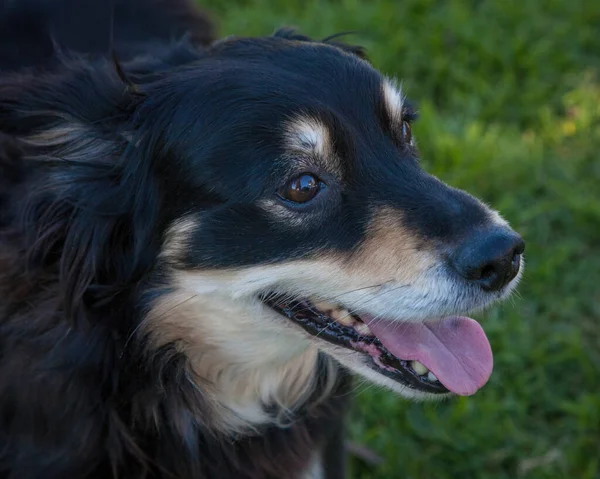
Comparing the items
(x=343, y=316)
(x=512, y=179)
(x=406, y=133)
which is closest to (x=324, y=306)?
(x=343, y=316)

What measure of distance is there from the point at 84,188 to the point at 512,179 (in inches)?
106

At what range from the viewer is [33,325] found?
8.57ft

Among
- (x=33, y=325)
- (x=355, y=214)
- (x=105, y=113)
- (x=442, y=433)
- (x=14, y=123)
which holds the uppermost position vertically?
(x=355, y=214)

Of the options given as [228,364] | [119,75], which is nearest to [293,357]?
[228,364]

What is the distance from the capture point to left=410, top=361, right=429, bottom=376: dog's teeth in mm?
2539

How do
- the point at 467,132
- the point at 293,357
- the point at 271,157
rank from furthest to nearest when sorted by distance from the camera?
the point at 467,132 < the point at 293,357 < the point at 271,157

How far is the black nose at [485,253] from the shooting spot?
7.79 feet

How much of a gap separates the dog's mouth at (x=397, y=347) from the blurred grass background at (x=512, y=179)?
18.4 inches

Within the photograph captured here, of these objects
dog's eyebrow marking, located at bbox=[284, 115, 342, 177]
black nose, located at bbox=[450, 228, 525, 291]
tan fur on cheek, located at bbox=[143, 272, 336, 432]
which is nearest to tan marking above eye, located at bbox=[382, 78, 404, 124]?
dog's eyebrow marking, located at bbox=[284, 115, 342, 177]

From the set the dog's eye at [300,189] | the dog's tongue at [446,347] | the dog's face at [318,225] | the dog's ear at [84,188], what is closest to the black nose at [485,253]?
the dog's face at [318,225]

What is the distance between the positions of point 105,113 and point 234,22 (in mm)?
2996

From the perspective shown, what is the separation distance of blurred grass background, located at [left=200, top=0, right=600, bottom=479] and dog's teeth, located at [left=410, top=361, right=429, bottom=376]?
50 centimetres

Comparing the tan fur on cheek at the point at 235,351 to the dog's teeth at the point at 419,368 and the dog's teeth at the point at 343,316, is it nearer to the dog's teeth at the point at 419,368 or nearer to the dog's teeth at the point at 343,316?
the dog's teeth at the point at 343,316

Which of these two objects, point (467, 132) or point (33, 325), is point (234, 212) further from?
point (467, 132)
